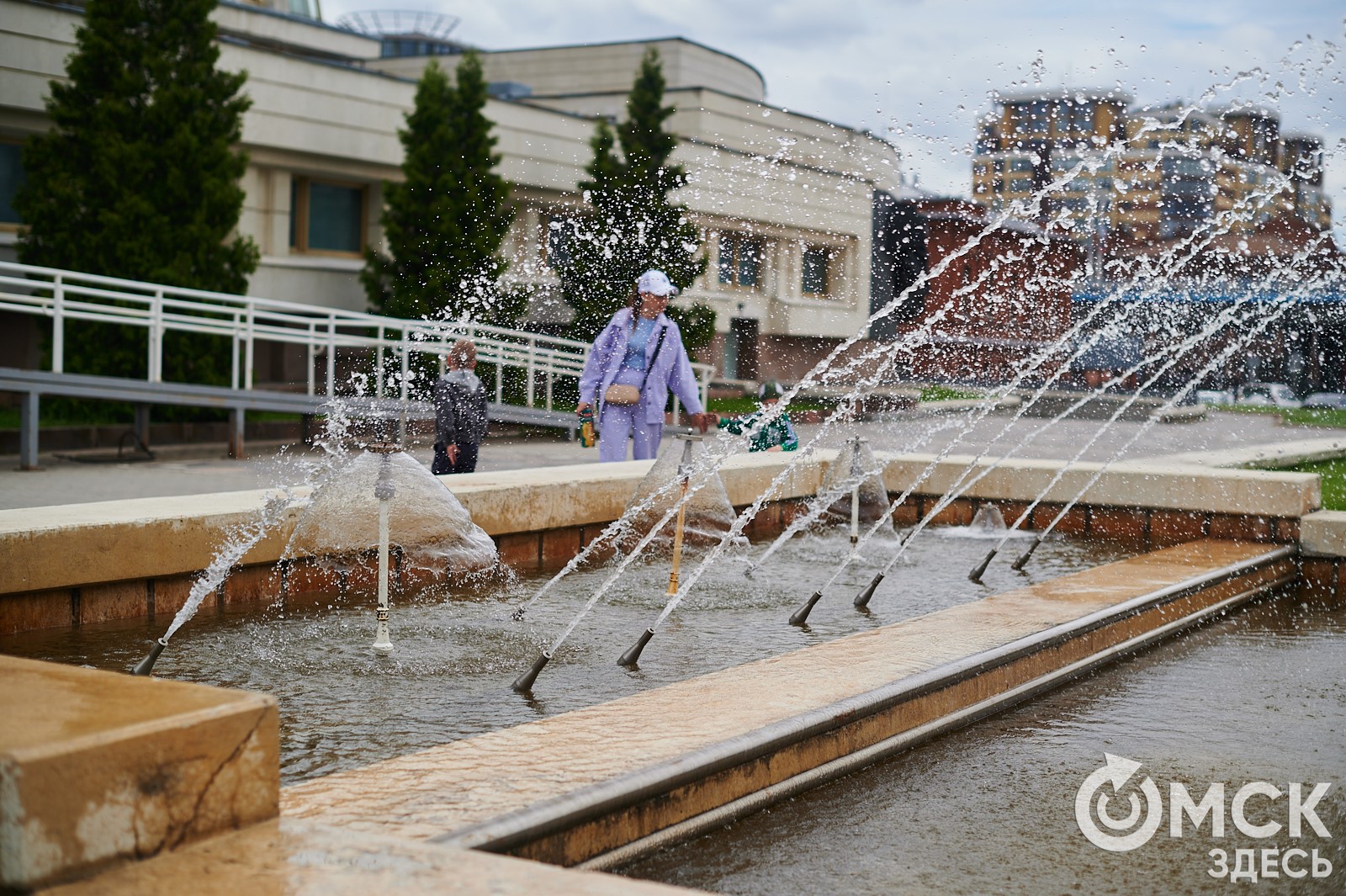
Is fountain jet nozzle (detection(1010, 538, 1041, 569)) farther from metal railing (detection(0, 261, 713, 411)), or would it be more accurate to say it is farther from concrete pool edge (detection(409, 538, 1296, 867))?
metal railing (detection(0, 261, 713, 411))

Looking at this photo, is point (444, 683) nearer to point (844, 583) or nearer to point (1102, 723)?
point (1102, 723)

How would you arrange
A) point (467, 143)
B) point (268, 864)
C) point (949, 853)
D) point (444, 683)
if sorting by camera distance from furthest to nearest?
1. point (467, 143)
2. point (444, 683)
3. point (949, 853)
4. point (268, 864)

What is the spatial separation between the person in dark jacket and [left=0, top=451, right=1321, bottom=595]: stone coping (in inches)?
69.7

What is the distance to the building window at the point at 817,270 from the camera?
4197cm

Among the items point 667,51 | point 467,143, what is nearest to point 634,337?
point 467,143

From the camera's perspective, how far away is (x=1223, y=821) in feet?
13.5

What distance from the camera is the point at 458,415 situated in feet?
32.9

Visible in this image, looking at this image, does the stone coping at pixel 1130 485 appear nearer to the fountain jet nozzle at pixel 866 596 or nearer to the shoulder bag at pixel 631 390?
the shoulder bag at pixel 631 390

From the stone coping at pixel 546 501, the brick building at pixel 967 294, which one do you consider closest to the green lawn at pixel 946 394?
the brick building at pixel 967 294

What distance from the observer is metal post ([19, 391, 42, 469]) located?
13250 millimetres

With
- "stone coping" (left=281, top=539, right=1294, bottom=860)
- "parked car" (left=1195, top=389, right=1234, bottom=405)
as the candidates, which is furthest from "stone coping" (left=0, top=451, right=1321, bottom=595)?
"parked car" (left=1195, top=389, right=1234, bottom=405)

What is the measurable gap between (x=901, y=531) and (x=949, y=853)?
582 cm

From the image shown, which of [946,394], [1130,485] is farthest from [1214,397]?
[1130,485]

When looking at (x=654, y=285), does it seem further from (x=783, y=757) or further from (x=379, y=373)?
(x=379, y=373)
